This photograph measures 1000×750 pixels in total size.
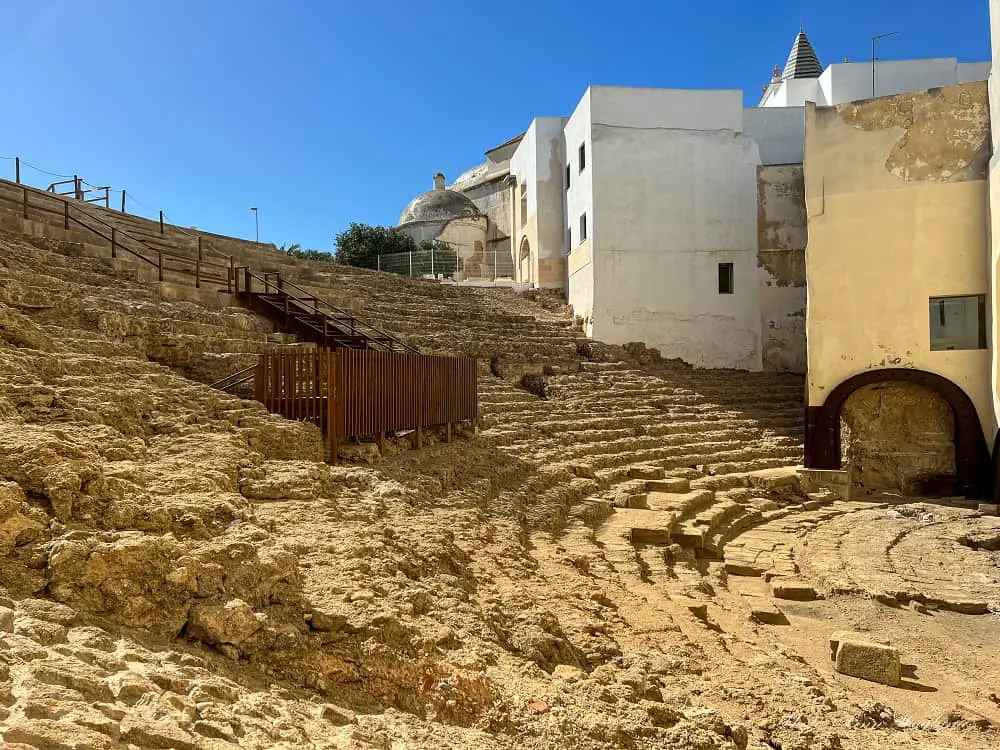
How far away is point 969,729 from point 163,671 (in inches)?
218

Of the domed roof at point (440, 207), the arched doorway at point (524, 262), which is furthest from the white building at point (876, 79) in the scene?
the domed roof at point (440, 207)

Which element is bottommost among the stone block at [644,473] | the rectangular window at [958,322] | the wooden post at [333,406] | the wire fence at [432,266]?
the stone block at [644,473]

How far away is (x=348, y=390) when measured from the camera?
8.36 m

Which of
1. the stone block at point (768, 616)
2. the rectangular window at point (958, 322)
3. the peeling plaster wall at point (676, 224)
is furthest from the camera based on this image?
the peeling plaster wall at point (676, 224)

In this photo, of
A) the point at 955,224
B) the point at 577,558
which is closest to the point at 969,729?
the point at 577,558

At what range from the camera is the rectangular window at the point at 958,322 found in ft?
45.8

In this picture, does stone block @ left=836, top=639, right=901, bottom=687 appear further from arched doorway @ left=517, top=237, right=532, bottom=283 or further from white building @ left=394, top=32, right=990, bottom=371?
arched doorway @ left=517, top=237, right=532, bottom=283

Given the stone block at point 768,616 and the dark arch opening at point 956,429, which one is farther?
the dark arch opening at point 956,429

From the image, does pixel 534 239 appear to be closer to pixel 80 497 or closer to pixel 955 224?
pixel 955 224

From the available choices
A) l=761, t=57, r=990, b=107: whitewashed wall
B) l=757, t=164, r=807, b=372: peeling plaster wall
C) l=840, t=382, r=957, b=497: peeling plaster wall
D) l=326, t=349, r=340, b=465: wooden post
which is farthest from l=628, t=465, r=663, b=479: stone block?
l=761, t=57, r=990, b=107: whitewashed wall

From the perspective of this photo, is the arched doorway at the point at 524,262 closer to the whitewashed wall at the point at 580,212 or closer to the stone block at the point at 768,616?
the whitewashed wall at the point at 580,212

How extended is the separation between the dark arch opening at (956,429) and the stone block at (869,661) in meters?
9.53

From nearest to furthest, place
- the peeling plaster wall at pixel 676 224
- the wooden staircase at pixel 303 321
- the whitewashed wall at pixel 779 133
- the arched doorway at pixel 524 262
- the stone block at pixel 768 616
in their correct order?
the stone block at pixel 768 616
the wooden staircase at pixel 303 321
the peeling plaster wall at pixel 676 224
the whitewashed wall at pixel 779 133
the arched doorway at pixel 524 262

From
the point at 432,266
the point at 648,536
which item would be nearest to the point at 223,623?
the point at 648,536
